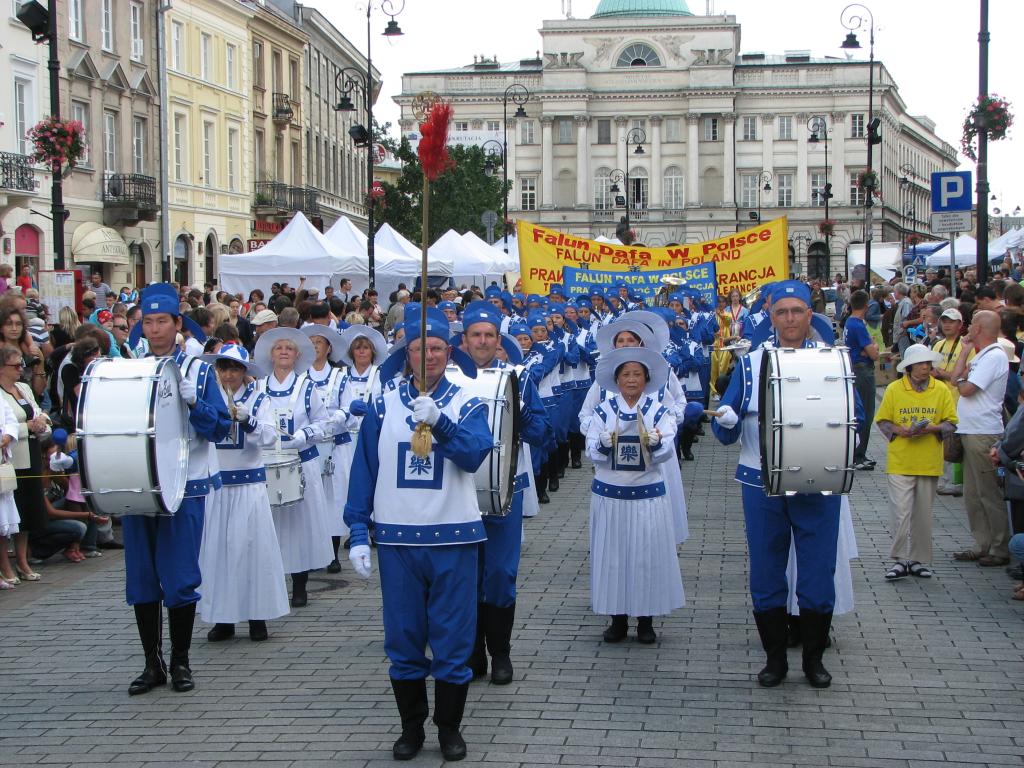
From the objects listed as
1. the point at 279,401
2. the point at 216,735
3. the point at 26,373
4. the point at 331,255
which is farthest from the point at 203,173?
the point at 216,735

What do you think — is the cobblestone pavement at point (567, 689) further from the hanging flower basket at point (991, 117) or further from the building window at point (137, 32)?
the building window at point (137, 32)

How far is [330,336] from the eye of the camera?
10.6 meters

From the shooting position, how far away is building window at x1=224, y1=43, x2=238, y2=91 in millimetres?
47719

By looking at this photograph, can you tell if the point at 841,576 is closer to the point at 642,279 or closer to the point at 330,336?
the point at 330,336

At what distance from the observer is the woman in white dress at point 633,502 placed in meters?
8.32

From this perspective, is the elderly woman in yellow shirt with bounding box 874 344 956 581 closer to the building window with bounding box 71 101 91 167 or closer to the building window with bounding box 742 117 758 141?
the building window with bounding box 71 101 91 167

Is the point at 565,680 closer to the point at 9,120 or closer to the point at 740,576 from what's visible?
the point at 740,576

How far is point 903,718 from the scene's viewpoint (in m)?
6.77

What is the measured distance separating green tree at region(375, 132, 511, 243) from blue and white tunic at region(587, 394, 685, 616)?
39441 millimetres

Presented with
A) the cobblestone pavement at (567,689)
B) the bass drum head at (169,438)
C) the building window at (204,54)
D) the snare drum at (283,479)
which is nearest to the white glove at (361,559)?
the cobblestone pavement at (567,689)

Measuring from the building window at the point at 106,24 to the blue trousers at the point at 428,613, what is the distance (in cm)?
3489

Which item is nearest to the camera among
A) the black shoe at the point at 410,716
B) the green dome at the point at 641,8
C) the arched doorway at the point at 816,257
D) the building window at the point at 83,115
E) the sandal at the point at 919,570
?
the black shoe at the point at 410,716

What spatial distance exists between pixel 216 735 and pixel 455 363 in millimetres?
2097

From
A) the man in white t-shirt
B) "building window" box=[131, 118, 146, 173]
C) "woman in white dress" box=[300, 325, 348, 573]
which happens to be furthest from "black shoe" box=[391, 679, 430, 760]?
"building window" box=[131, 118, 146, 173]
